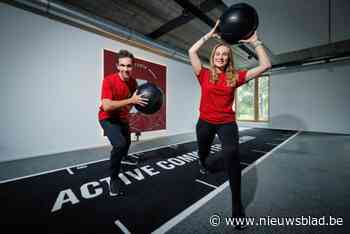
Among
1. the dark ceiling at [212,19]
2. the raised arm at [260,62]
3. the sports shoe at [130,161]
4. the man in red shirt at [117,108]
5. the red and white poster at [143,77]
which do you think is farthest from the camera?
the red and white poster at [143,77]

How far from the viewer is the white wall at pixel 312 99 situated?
18.9 ft

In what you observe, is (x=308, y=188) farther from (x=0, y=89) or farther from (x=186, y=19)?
(x=0, y=89)

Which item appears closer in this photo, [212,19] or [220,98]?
[220,98]

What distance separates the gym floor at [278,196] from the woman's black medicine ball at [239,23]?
63.7 inches

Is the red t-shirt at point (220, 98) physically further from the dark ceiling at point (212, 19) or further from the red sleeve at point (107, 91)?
the dark ceiling at point (212, 19)

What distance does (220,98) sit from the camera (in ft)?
4.61

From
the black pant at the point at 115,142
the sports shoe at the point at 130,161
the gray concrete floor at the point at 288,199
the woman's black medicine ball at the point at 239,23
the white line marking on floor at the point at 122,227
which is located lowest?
the gray concrete floor at the point at 288,199

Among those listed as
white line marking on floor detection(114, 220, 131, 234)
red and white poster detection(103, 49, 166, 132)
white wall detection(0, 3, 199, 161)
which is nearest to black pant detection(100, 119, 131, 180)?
white line marking on floor detection(114, 220, 131, 234)

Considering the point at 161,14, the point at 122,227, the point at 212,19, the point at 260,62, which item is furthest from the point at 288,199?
the point at 161,14

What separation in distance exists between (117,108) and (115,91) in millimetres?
267

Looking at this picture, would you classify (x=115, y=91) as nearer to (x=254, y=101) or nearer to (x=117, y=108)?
(x=117, y=108)

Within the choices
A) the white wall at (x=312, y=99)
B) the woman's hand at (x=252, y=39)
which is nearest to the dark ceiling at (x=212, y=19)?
the white wall at (x=312, y=99)

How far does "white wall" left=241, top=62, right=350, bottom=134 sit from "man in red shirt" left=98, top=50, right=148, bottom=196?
7.57m

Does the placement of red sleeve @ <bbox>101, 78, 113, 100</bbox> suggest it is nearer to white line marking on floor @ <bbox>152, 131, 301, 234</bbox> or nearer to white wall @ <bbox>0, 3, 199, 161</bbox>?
white line marking on floor @ <bbox>152, 131, 301, 234</bbox>
